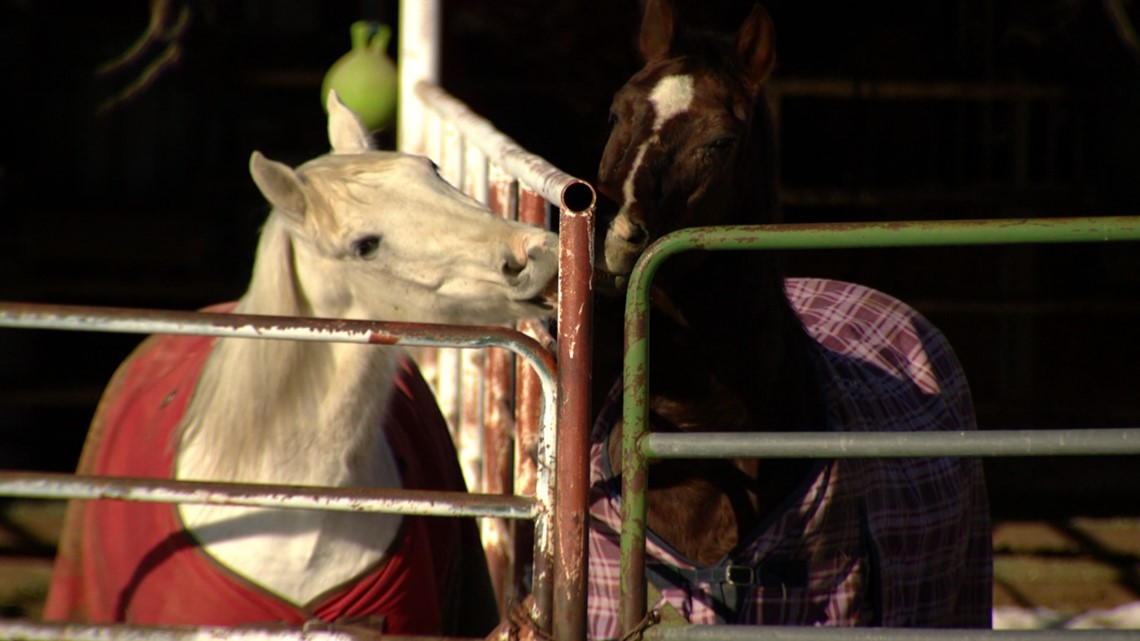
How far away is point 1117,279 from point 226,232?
3.72 meters

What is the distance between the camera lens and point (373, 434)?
2.04m

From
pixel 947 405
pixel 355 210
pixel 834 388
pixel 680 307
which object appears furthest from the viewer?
pixel 947 405

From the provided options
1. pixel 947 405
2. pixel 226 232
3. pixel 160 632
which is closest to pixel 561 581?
pixel 160 632

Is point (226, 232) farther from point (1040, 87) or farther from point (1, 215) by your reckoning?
point (1040, 87)

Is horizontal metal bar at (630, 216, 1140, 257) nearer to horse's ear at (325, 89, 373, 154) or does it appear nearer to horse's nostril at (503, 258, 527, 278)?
horse's nostril at (503, 258, 527, 278)

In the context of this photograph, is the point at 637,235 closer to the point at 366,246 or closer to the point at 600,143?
the point at 366,246

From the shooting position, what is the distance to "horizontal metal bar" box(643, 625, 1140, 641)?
1568 millimetres

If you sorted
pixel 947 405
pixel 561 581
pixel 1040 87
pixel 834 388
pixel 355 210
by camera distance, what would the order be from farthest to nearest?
pixel 1040 87 → pixel 947 405 → pixel 834 388 → pixel 355 210 → pixel 561 581

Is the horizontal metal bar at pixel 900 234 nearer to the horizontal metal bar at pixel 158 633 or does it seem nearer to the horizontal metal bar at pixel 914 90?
the horizontal metal bar at pixel 158 633

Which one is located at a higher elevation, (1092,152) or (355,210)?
(1092,152)

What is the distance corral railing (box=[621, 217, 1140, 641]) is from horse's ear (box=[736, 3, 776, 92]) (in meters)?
0.81

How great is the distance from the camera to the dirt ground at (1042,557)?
4219mm

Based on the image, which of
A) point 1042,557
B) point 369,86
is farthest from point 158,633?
point 1042,557

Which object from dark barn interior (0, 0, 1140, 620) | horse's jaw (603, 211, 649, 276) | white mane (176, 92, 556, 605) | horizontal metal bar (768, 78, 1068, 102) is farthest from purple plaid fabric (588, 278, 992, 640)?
horizontal metal bar (768, 78, 1068, 102)
